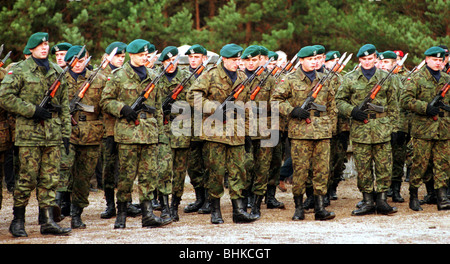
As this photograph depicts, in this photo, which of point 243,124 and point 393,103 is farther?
point 393,103

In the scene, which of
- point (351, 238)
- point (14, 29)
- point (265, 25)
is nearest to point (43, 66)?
point (351, 238)

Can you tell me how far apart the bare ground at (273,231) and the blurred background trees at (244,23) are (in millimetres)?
8532

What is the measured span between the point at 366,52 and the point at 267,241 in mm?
3547

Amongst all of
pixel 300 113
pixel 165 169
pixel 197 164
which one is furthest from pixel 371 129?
pixel 165 169

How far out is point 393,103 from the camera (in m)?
9.23

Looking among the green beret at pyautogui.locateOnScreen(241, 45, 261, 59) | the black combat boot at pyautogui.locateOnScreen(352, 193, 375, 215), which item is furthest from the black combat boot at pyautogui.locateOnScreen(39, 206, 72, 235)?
the black combat boot at pyautogui.locateOnScreen(352, 193, 375, 215)

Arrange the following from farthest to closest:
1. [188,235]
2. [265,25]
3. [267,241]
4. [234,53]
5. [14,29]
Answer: [265,25] → [14,29] → [234,53] → [188,235] → [267,241]

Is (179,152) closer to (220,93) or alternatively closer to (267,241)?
(220,93)

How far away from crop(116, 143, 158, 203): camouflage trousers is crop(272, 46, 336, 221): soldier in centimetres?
191

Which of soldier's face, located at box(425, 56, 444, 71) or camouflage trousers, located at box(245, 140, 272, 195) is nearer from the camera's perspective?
camouflage trousers, located at box(245, 140, 272, 195)

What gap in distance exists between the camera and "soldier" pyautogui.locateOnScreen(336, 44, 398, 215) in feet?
29.8

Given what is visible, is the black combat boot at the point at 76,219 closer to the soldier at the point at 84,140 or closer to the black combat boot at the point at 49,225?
the soldier at the point at 84,140

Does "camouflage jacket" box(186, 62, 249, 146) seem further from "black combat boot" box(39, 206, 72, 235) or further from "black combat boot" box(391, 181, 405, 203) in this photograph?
"black combat boot" box(391, 181, 405, 203)

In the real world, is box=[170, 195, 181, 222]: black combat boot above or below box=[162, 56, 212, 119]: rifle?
below
